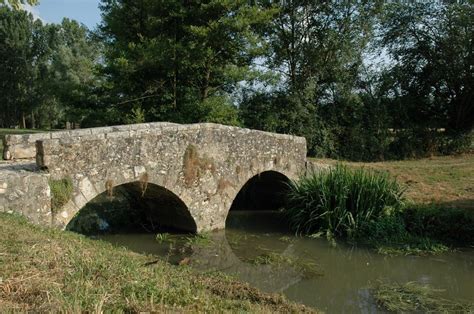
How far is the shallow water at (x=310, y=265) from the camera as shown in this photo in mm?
7662

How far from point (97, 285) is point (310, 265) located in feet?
18.5

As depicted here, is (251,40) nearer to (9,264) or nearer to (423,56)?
(423,56)

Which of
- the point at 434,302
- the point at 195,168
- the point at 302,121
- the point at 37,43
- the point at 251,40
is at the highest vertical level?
the point at 37,43

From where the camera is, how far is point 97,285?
4289 mm

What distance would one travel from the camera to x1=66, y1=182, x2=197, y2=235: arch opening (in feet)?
36.2

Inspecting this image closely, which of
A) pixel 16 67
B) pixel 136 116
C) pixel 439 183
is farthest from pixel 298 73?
pixel 16 67

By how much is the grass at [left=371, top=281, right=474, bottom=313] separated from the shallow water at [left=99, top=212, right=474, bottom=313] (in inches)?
6.8

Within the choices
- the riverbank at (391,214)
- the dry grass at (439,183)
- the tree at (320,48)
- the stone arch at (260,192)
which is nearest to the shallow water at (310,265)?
the riverbank at (391,214)

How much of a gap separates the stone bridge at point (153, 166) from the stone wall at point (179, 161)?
17 millimetres

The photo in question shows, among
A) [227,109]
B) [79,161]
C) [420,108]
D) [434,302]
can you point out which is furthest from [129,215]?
[420,108]

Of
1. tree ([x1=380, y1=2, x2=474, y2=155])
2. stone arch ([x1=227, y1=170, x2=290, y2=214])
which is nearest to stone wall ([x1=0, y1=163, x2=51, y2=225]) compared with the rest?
stone arch ([x1=227, y1=170, x2=290, y2=214])

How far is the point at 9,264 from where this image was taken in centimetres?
446

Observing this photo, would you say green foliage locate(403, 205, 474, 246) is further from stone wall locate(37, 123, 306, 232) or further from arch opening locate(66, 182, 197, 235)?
arch opening locate(66, 182, 197, 235)

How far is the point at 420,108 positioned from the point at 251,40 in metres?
9.55
